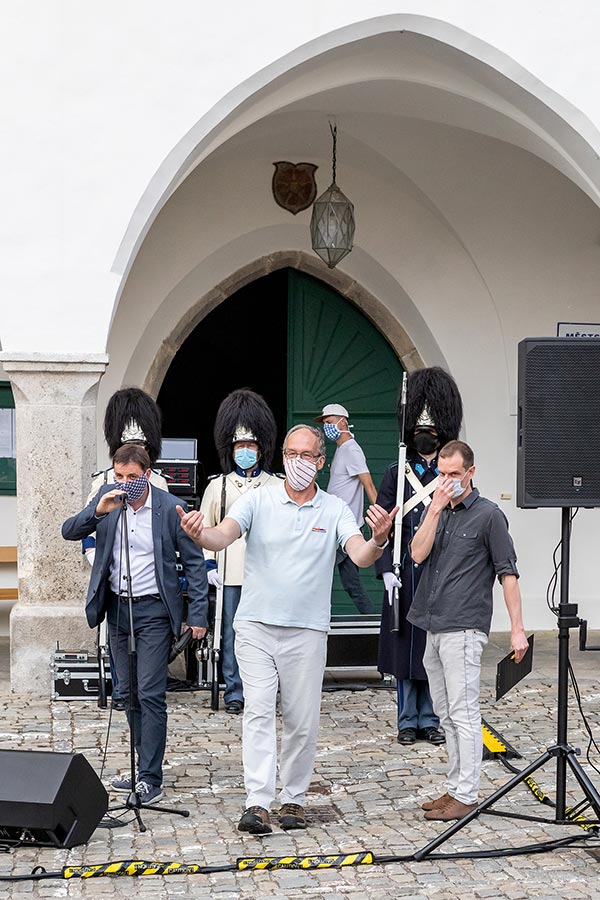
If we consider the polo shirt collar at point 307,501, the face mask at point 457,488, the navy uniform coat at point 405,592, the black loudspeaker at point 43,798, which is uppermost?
the face mask at point 457,488

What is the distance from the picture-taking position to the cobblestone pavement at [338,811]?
5000 millimetres

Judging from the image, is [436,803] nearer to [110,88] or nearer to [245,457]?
[245,457]

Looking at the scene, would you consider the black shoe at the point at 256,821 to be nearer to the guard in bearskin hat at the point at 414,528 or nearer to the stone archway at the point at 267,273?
the guard in bearskin hat at the point at 414,528

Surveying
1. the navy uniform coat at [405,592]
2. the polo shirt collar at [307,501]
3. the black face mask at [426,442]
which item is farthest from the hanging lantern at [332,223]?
the polo shirt collar at [307,501]

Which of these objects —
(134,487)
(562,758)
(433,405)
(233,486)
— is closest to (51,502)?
(233,486)

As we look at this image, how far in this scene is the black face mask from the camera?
7.09 meters

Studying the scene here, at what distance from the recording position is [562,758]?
5477mm

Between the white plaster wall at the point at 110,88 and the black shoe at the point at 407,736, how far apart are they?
3.16 meters

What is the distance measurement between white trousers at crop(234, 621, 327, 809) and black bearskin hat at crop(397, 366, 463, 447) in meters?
1.82

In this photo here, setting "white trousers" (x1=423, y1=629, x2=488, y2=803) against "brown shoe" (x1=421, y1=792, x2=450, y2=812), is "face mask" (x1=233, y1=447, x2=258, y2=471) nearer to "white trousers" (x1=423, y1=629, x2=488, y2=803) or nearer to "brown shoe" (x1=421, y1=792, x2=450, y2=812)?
"white trousers" (x1=423, y1=629, x2=488, y2=803)

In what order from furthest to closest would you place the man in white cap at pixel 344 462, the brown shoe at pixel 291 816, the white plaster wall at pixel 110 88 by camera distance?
the man in white cap at pixel 344 462 < the white plaster wall at pixel 110 88 < the brown shoe at pixel 291 816

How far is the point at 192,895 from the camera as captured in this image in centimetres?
489

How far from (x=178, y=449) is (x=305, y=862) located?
423 cm

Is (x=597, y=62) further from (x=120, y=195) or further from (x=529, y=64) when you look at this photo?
(x=120, y=195)
